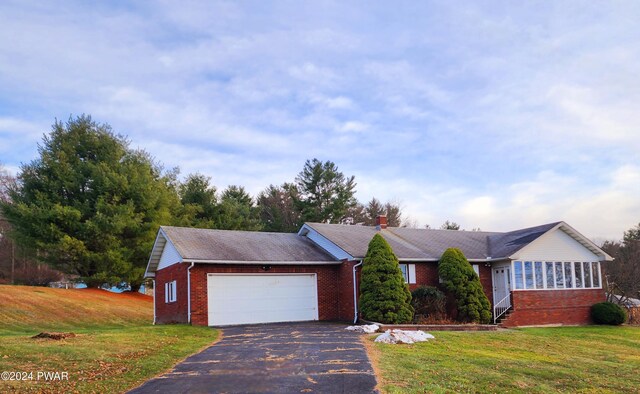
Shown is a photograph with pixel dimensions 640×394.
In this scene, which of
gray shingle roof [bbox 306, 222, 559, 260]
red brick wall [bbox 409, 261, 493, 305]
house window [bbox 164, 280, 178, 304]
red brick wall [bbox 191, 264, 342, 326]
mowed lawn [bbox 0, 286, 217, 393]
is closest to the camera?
mowed lawn [bbox 0, 286, 217, 393]

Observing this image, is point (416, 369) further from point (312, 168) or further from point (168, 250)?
point (312, 168)

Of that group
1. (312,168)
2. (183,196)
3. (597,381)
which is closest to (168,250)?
(597,381)

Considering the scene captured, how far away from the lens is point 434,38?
1956 centimetres

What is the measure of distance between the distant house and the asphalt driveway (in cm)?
504

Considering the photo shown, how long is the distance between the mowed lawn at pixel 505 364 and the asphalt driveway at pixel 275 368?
0.62m

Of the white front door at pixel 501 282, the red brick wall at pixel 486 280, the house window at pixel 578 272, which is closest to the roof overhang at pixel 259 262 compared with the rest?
the red brick wall at pixel 486 280

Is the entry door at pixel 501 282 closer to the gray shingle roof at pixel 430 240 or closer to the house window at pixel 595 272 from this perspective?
the gray shingle roof at pixel 430 240

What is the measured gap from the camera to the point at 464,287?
23062 millimetres

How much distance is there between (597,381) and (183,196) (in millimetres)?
39191

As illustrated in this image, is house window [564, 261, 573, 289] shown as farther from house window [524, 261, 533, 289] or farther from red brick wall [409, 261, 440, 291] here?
red brick wall [409, 261, 440, 291]

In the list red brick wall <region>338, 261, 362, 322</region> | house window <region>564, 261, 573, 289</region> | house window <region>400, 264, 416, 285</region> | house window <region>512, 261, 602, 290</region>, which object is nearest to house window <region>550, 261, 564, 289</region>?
house window <region>512, 261, 602, 290</region>

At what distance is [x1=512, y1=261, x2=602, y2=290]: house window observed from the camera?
2486cm

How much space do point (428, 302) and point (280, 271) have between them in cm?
635

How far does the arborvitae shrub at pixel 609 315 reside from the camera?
2536cm
